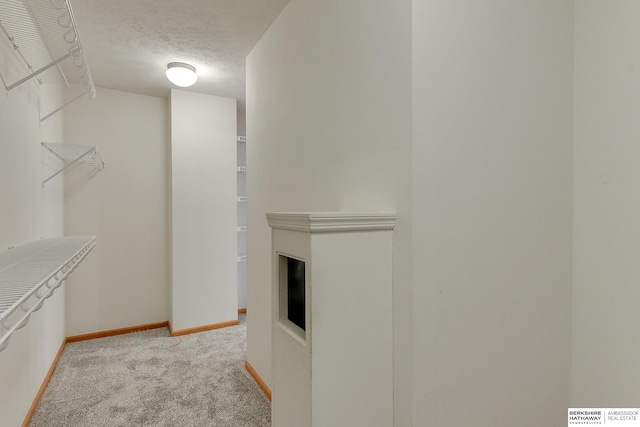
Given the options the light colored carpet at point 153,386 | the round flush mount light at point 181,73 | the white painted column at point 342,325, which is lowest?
the light colored carpet at point 153,386

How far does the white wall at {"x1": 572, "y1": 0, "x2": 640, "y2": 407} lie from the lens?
1.46 metres

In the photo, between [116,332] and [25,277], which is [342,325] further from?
[116,332]

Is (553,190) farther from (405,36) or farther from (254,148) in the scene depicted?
(254,148)

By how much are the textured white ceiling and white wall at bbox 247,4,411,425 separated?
19 cm

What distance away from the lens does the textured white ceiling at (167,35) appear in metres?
2.08

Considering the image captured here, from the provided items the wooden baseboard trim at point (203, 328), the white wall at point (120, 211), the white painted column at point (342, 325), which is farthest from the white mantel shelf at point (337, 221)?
the white wall at point (120, 211)

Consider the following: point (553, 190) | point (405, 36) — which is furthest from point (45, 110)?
point (553, 190)

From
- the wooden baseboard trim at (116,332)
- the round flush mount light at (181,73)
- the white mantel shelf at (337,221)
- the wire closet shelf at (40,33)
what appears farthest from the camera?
the wooden baseboard trim at (116,332)

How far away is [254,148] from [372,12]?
1.53m

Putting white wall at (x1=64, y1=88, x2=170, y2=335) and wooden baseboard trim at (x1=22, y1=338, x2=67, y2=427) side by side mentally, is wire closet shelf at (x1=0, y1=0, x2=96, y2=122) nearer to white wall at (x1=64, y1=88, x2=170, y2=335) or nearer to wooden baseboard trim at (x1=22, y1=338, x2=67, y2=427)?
white wall at (x1=64, y1=88, x2=170, y2=335)

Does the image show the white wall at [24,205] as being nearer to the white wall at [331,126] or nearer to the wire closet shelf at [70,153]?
the wire closet shelf at [70,153]

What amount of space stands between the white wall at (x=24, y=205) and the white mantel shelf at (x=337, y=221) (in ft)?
5.08

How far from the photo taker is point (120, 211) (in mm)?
3621

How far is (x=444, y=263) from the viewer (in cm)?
122
